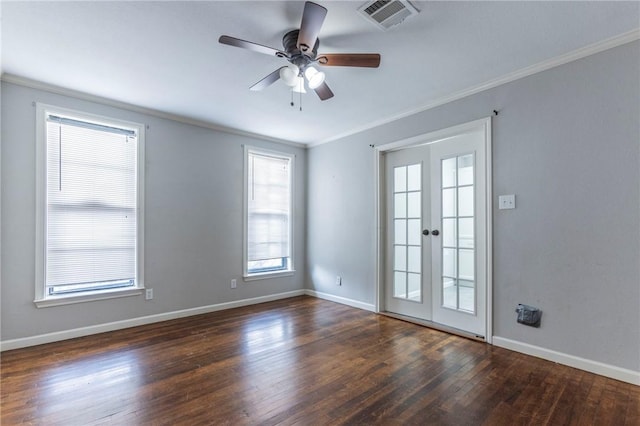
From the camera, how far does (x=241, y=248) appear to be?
449 centimetres

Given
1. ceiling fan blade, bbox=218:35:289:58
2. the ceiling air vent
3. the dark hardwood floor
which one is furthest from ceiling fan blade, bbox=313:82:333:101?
the dark hardwood floor

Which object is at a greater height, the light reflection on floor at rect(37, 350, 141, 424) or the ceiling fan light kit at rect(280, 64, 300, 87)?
the ceiling fan light kit at rect(280, 64, 300, 87)

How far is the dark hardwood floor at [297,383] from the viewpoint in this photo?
1.87 metres

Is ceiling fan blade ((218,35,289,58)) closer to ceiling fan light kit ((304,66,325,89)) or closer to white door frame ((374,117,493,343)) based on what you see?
ceiling fan light kit ((304,66,325,89))

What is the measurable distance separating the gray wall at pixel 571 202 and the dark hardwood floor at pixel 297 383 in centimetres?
35

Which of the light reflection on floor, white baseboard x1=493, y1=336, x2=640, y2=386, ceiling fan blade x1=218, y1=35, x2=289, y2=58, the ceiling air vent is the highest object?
the ceiling air vent

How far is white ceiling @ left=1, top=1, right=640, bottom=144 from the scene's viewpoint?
2.00 m

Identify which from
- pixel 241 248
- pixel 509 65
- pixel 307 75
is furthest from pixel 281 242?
pixel 509 65

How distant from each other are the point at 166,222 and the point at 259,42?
2489 millimetres

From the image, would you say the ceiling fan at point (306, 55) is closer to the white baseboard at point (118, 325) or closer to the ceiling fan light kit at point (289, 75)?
the ceiling fan light kit at point (289, 75)

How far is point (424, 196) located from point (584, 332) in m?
1.89

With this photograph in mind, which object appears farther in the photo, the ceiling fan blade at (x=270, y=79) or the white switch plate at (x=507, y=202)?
the white switch plate at (x=507, y=202)

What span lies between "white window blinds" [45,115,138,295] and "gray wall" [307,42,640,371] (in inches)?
148

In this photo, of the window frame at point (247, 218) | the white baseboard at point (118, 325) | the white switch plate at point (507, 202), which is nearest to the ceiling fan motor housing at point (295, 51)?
the white switch plate at point (507, 202)
